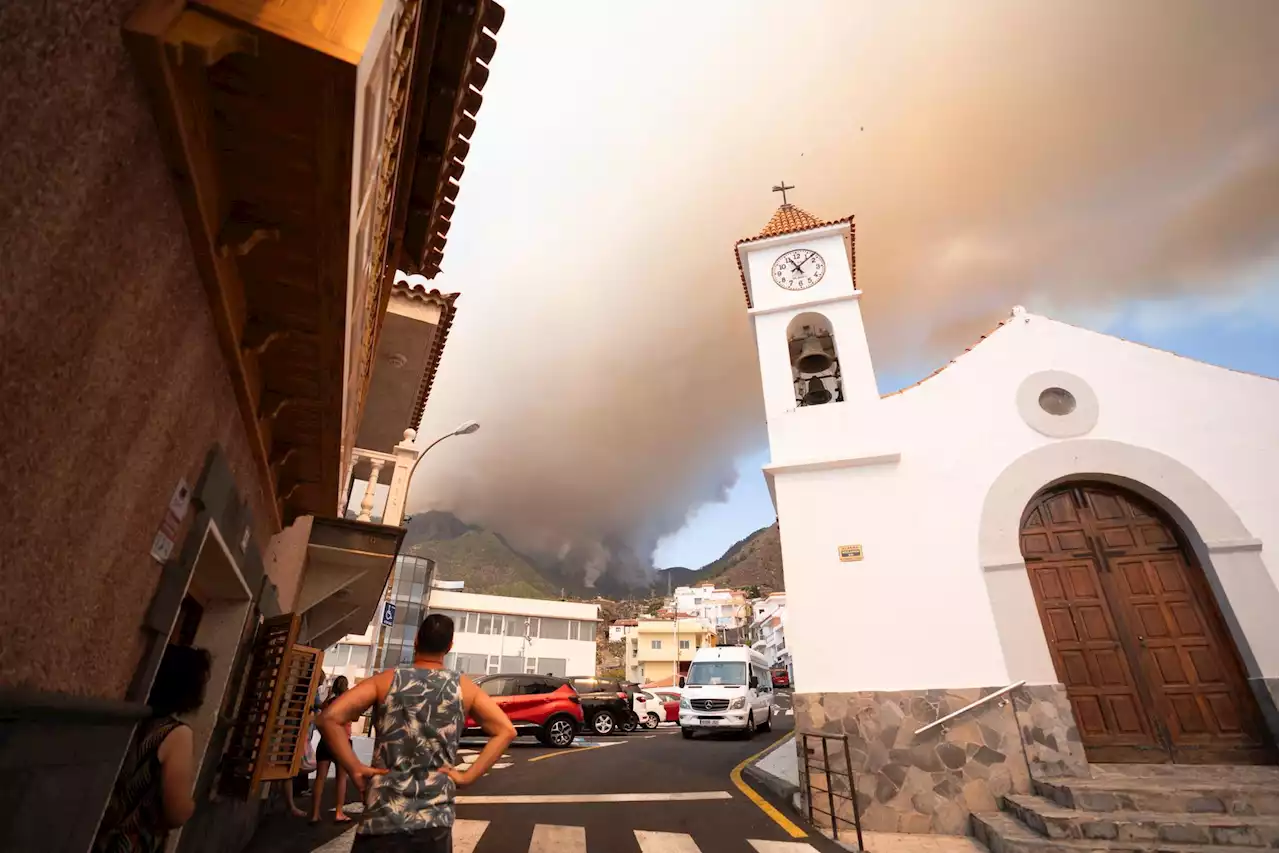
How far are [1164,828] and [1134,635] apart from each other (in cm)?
246

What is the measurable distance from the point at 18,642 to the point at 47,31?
1.74 m

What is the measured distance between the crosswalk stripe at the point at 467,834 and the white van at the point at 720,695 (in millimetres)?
10434

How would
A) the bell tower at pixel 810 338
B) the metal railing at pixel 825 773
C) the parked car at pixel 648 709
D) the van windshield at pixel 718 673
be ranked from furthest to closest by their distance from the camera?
the parked car at pixel 648 709
the van windshield at pixel 718 673
the bell tower at pixel 810 338
the metal railing at pixel 825 773

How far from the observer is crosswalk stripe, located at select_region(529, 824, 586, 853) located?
5.70m

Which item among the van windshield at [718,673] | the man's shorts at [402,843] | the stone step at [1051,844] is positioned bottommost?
the stone step at [1051,844]

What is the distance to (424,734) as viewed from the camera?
2.66 m

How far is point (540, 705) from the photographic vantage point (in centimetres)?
1426

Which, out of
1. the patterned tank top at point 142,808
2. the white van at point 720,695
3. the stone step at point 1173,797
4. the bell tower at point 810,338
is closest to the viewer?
the patterned tank top at point 142,808

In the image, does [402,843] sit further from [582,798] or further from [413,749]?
[582,798]

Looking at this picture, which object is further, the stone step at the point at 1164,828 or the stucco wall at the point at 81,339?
the stone step at the point at 1164,828

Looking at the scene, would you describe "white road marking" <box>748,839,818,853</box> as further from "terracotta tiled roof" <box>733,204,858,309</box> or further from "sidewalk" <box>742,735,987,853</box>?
"terracotta tiled roof" <box>733,204,858,309</box>

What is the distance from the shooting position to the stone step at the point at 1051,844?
16.6ft

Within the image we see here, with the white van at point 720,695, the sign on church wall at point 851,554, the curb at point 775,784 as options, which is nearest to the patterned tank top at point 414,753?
the sign on church wall at point 851,554

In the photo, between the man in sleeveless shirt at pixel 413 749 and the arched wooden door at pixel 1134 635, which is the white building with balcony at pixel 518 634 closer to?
the arched wooden door at pixel 1134 635
